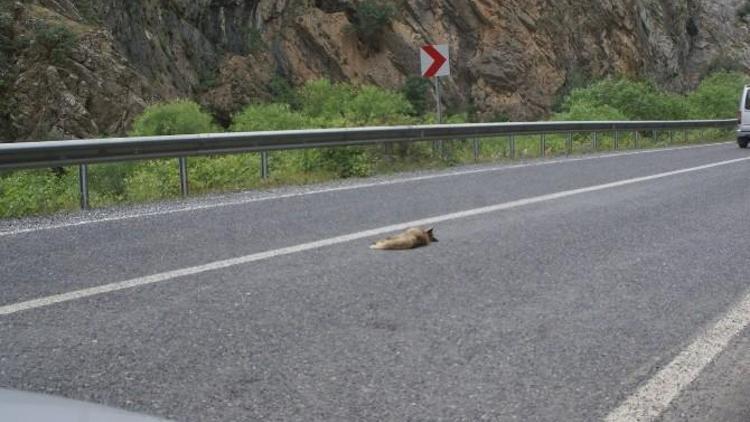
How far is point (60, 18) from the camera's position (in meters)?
28.4

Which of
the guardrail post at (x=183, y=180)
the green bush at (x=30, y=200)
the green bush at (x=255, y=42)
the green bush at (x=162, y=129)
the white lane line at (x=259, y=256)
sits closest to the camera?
the white lane line at (x=259, y=256)

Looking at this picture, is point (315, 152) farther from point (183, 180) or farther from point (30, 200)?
point (30, 200)

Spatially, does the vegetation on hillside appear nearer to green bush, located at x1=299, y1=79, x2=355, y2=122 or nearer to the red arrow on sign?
green bush, located at x1=299, y1=79, x2=355, y2=122

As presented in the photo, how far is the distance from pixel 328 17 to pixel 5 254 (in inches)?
1715

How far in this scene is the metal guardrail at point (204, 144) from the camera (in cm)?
948

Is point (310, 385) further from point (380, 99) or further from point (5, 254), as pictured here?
point (380, 99)

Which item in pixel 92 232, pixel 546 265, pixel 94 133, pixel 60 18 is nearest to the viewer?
pixel 546 265

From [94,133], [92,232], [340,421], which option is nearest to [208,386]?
[340,421]

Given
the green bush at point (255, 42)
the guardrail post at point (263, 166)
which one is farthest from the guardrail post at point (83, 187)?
the green bush at point (255, 42)

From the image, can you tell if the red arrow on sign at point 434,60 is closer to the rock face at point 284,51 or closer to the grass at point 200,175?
the grass at point 200,175

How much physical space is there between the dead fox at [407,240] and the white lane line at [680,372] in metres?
2.54

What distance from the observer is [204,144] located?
11.7 metres

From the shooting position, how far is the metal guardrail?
9.48 metres

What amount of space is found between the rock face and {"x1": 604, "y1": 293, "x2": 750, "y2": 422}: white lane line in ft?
80.1
